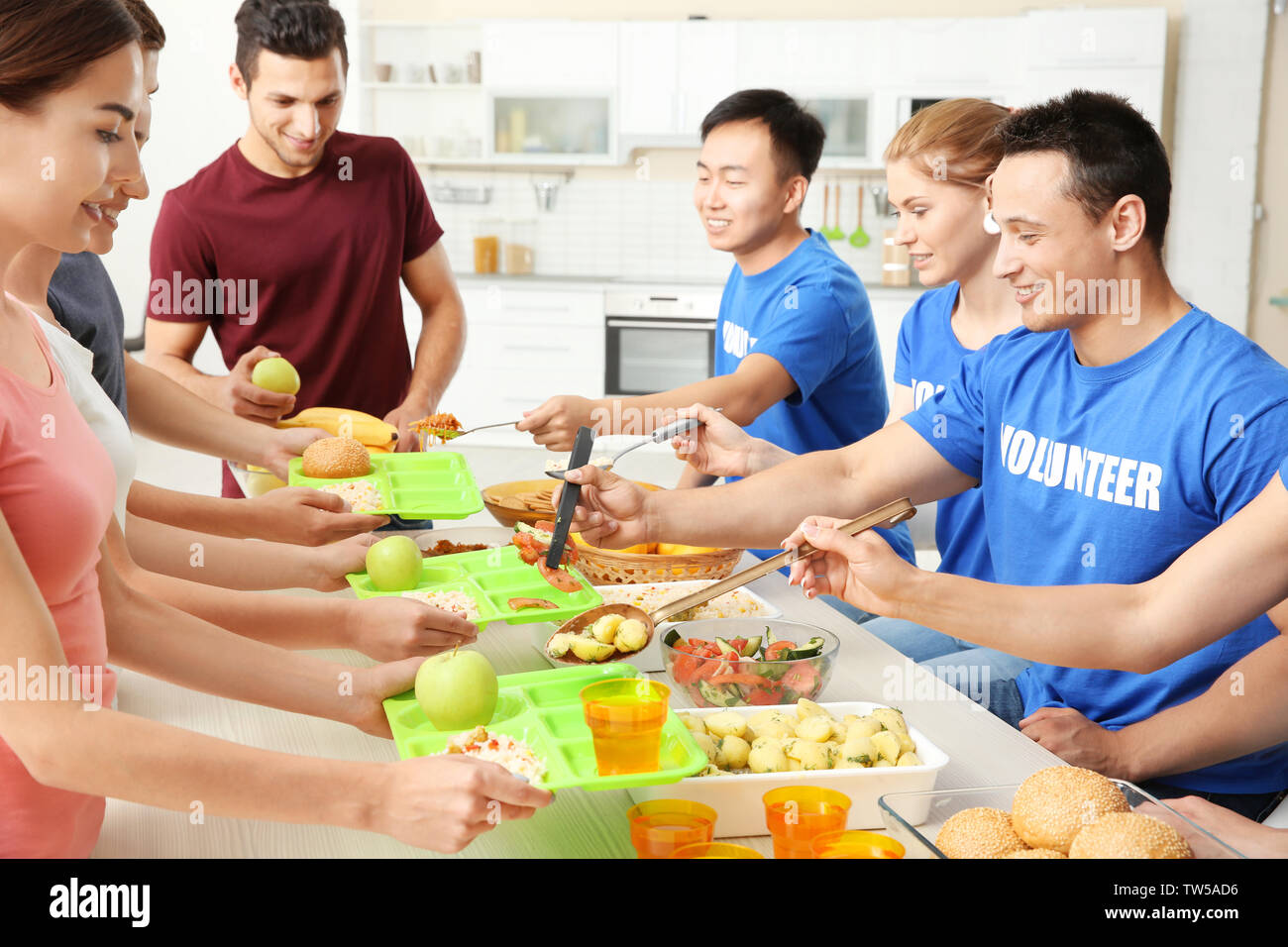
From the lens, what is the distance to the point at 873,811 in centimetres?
124

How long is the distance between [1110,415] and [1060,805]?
850 mm

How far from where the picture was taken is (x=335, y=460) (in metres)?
2.22

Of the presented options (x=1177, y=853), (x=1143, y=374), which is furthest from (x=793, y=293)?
(x=1177, y=853)

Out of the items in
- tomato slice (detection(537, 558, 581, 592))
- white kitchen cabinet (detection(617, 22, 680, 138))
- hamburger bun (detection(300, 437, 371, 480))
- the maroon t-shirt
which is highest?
white kitchen cabinet (detection(617, 22, 680, 138))

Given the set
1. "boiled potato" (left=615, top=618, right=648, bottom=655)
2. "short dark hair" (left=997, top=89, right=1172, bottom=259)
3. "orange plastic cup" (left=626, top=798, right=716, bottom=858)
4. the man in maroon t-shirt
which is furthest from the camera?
the man in maroon t-shirt

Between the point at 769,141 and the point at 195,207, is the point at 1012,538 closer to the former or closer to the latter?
the point at 769,141

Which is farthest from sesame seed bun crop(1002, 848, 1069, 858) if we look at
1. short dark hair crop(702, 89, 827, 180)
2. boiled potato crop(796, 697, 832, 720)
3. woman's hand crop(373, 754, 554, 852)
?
short dark hair crop(702, 89, 827, 180)

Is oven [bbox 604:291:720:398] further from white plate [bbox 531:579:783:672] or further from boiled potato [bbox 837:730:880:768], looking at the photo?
boiled potato [bbox 837:730:880:768]

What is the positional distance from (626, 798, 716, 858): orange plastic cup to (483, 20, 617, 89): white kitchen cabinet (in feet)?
19.6

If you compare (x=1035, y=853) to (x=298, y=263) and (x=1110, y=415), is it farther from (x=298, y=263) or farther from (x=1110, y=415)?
(x=298, y=263)

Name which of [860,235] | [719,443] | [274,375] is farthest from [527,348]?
[719,443]

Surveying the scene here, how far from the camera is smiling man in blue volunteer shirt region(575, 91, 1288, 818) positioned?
1609mm

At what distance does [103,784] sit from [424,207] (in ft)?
7.85
